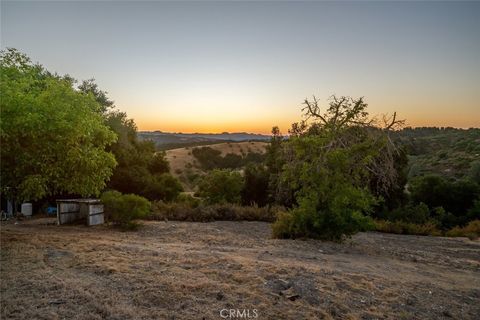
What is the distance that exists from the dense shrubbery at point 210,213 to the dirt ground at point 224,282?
634cm

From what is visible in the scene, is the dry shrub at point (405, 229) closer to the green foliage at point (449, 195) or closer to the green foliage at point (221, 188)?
the green foliage at point (221, 188)

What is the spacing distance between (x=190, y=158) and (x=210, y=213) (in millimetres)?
45891

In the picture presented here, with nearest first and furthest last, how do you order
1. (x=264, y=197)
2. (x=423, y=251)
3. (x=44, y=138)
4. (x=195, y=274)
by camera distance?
(x=195, y=274) < (x=44, y=138) < (x=423, y=251) < (x=264, y=197)

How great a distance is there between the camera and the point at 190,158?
6147 centimetres

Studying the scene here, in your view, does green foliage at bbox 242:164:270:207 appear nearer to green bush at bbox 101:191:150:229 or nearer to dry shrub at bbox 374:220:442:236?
dry shrub at bbox 374:220:442:236

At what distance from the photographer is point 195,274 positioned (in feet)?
20.4

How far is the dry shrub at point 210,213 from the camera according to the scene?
1589 cm

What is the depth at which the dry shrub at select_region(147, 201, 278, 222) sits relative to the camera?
15891 mm

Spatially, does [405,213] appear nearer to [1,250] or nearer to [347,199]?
[347,199]

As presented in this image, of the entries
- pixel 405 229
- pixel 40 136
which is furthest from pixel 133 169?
pixel 405 229

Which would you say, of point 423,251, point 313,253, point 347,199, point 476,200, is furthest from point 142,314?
point 476,200

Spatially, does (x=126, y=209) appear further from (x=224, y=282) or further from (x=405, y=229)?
(x=405, y=229)

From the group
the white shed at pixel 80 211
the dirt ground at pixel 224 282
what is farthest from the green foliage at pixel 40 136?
the white shed at pixel 80 211

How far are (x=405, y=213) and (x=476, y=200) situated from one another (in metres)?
6.79
